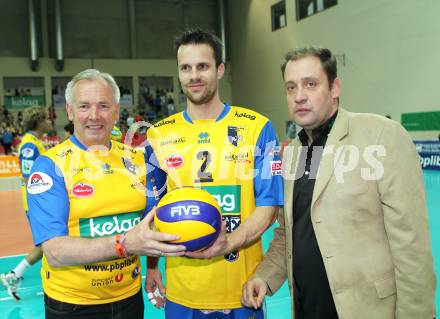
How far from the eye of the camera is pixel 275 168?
2.85 metres

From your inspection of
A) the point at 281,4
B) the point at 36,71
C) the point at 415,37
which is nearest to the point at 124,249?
the point at 415,37

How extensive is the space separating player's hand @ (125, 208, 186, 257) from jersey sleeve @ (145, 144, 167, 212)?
2.60 ft

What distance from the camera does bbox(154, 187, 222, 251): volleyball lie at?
2.06 metres

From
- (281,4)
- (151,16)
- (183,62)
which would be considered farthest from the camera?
(151,16)

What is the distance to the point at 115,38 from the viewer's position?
27.9 m

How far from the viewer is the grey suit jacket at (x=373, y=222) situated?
2.07 meters

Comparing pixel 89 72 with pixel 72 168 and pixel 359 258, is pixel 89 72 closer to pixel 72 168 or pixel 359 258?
pixel 72 168

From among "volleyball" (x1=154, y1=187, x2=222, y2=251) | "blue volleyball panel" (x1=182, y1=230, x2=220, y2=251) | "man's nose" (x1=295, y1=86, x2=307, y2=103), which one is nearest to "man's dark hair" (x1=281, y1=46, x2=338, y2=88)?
"man's nose" (x1=295, y1=86, x2=307, y2=103)

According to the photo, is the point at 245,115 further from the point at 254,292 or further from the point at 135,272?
the point at 135,272

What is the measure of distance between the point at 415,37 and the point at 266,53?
37.0ft

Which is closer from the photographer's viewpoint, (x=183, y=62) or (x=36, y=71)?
(x=183, y=62)

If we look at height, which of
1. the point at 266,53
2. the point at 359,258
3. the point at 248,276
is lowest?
the point at 248,276

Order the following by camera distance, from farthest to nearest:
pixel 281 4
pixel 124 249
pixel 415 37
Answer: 1. pixel 281 4
2. pixel 415 37
3. pixel 124 249

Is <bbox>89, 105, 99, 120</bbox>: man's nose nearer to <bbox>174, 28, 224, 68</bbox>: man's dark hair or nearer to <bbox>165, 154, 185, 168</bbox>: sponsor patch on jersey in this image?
<bbox>165, 154, 185, 168</bbox>: sponsor patch on jersey
